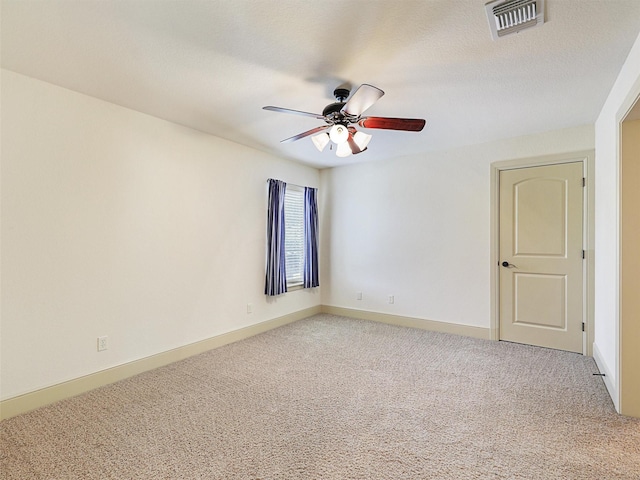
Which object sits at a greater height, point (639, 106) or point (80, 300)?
point (639, 106)

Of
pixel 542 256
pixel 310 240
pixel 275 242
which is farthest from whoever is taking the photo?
pixel 310 240

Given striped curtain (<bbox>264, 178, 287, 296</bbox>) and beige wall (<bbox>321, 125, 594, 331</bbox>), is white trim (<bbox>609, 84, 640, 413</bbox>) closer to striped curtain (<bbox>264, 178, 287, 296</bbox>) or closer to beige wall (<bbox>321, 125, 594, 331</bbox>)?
beige wall (<bbox>321, 125, 594, 331</bbox>)

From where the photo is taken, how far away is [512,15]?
1.75 metres

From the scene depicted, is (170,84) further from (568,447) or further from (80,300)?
(568,447)

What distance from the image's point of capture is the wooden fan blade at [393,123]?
2395 mm

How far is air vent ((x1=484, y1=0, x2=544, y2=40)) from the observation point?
1.67 m

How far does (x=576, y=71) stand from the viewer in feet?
7.70

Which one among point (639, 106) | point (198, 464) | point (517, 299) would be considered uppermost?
point (639, 106)

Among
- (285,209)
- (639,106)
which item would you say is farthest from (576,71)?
(285,209)

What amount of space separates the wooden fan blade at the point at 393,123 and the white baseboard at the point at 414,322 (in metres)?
2.84

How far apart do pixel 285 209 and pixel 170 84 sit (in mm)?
2556

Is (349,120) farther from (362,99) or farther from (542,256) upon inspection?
(542,256)

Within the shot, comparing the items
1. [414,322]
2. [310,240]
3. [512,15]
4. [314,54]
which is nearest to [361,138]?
[314,54]

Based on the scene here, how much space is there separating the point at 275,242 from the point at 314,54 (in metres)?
2.74
